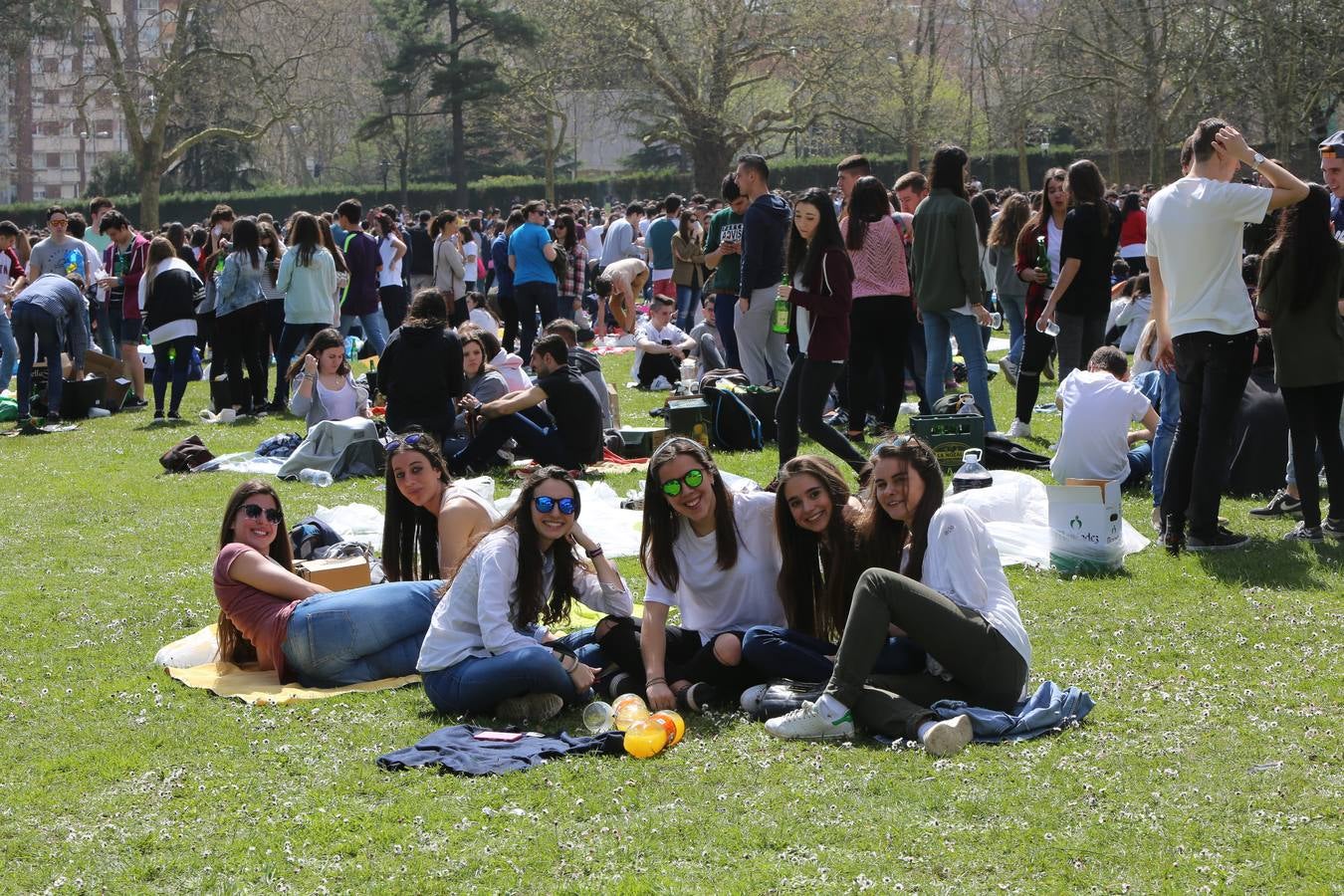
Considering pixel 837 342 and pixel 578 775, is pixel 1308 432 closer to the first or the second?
pixel 837 342

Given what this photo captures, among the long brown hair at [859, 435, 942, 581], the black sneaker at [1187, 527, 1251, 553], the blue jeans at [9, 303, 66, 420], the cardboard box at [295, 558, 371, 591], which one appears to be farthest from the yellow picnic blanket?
the blue jeans at [9, 303, 66, 420]

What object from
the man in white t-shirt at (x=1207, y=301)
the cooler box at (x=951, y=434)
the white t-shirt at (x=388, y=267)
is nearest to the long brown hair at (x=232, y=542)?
the man in white t-shirt at (x=1207, y=301)

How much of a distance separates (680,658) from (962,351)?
225 inches

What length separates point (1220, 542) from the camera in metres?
7.77

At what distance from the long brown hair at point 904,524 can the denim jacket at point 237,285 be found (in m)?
10.4

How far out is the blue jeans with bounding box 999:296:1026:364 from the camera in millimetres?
12859

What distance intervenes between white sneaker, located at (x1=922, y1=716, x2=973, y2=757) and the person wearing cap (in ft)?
13.8

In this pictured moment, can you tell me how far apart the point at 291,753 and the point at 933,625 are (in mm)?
2321

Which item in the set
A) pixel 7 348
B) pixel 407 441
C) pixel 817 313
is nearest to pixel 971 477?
pixel 817 313

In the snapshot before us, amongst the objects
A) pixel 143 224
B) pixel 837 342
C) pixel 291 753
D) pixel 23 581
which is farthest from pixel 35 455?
pixel 143 224

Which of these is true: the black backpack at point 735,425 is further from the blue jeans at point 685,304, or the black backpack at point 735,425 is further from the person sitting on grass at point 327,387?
the blue jeans at point 685,304

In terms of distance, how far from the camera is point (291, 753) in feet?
17.7

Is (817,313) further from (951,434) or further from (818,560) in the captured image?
(818,560)

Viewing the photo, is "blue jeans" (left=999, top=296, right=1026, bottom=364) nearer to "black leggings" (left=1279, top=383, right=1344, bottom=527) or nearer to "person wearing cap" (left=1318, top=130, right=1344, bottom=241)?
"person wearing cap" (left=1318, top=130, right=1344, bottom=241)
